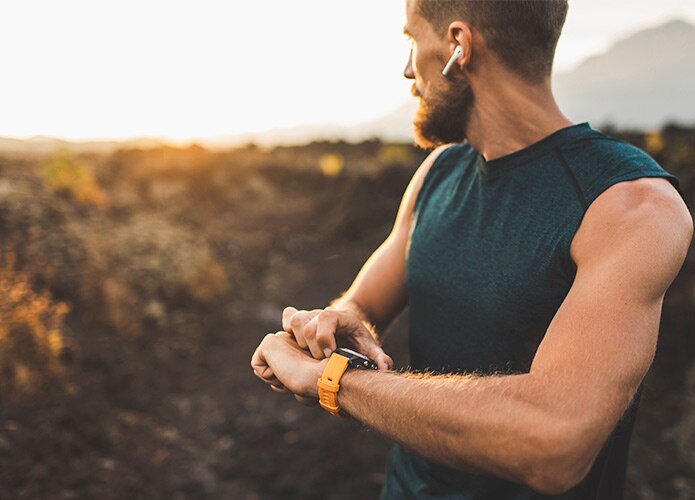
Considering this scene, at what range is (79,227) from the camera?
807cm

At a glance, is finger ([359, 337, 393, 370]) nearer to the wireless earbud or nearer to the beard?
the beard

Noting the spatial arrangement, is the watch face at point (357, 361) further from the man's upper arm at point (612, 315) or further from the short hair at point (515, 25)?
the short hair at point (515, 25)

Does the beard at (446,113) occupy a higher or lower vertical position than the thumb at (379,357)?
higher

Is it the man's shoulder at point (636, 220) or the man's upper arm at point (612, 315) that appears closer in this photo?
the man's upper arm at point (612, 315)

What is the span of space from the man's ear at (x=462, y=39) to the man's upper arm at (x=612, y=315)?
0.64 metres

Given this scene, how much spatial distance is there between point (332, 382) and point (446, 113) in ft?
3.24

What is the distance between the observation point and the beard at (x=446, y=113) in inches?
66.2

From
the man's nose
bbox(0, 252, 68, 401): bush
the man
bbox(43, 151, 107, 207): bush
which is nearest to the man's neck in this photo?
the man

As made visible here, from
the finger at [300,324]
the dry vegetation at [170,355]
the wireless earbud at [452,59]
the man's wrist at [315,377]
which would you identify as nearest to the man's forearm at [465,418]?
the man's wrist at [315,377]

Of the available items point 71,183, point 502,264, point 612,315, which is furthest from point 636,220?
point 71,183

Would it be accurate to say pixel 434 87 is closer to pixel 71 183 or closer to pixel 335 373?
pixel 335 373

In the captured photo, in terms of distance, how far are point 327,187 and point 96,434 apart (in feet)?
40.4

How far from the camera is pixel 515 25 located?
1.52 meters

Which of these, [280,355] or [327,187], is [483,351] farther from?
[327,187]
